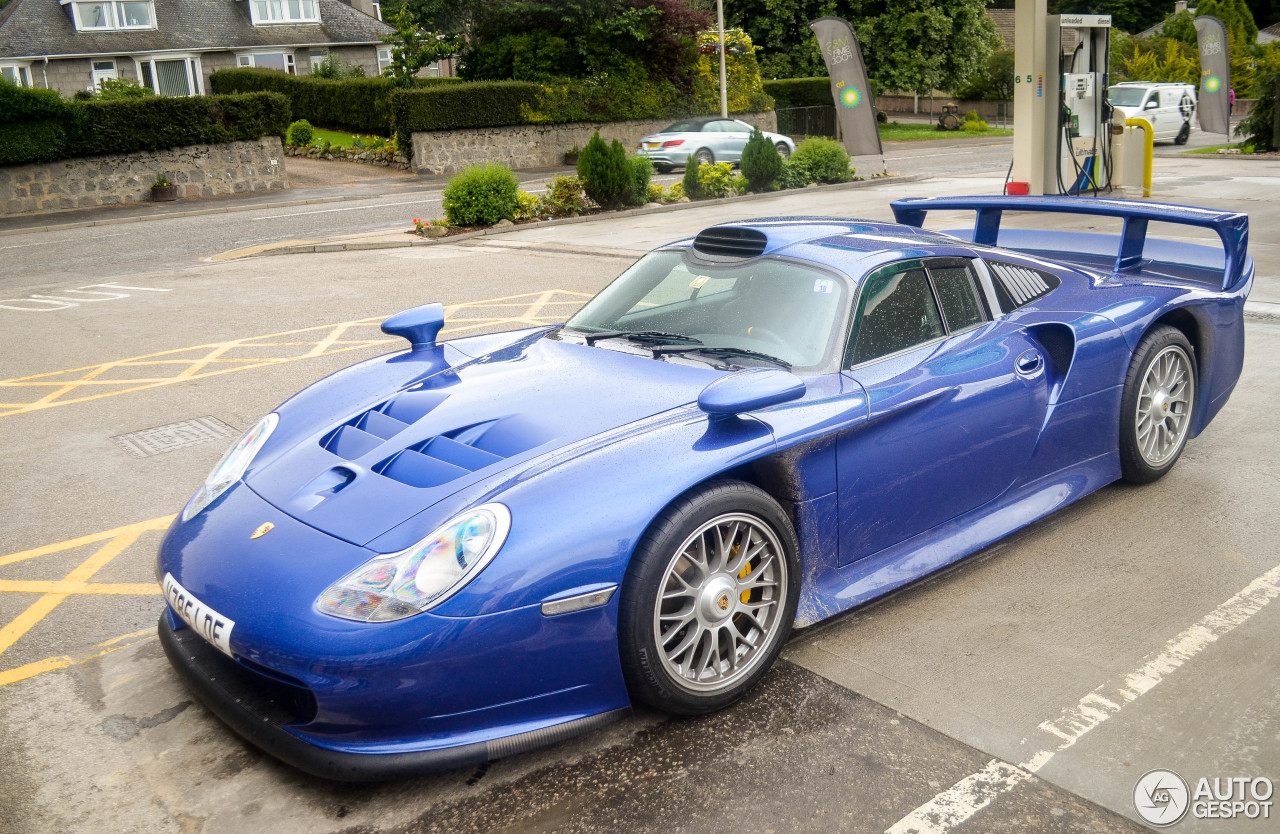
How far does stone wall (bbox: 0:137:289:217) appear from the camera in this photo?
24.4m

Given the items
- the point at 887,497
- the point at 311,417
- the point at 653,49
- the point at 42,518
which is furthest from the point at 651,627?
the point at 653,49

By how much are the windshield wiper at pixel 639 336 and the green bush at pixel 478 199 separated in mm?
13596

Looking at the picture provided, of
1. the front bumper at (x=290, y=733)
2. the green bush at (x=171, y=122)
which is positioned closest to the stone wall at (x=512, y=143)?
the green bush at (x=171, y=122)

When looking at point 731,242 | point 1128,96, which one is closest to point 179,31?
point 1128,96

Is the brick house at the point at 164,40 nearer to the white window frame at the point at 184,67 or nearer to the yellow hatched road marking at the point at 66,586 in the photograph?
the white window frame at the point at 184,67

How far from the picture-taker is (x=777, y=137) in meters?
28.8

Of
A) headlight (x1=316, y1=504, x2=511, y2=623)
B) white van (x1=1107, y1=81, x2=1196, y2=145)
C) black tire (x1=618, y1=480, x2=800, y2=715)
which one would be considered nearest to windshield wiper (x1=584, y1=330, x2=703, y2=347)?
black tire (x1=618, y1=480, x2=800, y2=715)

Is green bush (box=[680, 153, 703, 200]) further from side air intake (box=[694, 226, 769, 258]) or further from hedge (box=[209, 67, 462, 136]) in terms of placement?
side air intake (box=[694, 226, 769, 258])

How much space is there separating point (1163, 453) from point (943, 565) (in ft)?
5.73

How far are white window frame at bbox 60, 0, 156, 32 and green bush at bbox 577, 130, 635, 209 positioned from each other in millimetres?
37840

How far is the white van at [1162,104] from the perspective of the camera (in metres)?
29.8

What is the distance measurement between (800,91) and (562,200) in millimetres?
25958

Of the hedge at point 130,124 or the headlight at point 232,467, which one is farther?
the hedge at point 130,124

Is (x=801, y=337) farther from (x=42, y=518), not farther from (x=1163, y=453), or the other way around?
(x=42, y=518)
